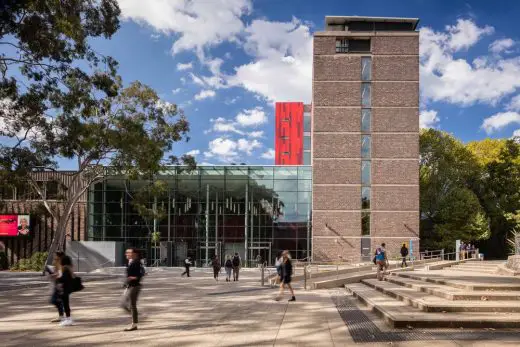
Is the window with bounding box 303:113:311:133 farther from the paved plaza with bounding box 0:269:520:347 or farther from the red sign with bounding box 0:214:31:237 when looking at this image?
the paved plaza with bounding box 0:269:520:347

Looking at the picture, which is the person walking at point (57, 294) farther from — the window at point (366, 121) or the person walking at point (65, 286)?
→ the window at point (366, 121)

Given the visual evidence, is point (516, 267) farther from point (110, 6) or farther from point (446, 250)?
point (446, 250)

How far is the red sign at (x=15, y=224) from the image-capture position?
4344cm

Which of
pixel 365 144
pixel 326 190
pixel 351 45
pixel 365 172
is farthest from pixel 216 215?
pixel 351 45

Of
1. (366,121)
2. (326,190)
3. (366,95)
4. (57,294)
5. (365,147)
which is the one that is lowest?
(57,294)

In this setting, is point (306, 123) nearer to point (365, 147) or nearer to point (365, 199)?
point (365, 147)

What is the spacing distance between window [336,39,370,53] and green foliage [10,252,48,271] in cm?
2934

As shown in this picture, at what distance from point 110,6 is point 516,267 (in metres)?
19.5

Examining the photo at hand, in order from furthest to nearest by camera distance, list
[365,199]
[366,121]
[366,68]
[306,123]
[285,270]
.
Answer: [306,123] → [366,68] → [366,121] → [365,199] → [285,270]

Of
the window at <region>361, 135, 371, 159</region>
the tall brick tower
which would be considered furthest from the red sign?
the window at <region>361, 135, 371, 159</region>

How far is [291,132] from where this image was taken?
7725cm

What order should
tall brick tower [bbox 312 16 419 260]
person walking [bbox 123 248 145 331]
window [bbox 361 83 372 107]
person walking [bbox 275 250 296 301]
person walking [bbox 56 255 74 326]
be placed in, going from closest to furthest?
person walking [bbox 123 248 145 331] < person walking [bbox 56 255 74 326] < person walking [bbox 275 250 296 301] < tall brick tower [bbox 312 16 419 260] < window [bbox 361 83 372 107]

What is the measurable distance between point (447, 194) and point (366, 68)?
44.7ft

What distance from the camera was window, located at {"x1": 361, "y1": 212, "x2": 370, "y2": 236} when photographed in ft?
142
